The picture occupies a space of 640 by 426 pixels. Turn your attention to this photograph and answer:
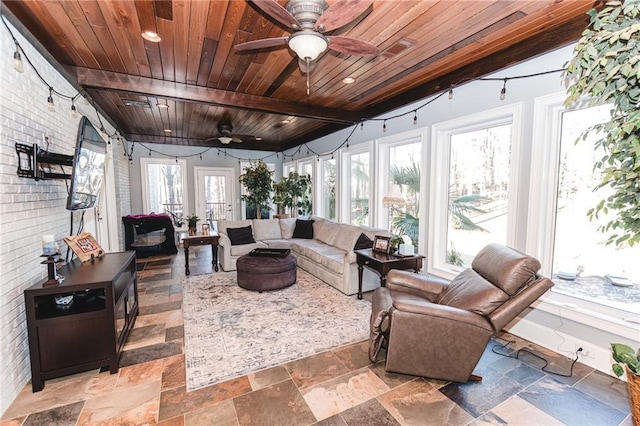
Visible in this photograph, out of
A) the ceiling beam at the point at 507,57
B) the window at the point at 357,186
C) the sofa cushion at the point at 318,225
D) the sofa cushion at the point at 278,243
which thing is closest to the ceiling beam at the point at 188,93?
the window at the point at 357,186

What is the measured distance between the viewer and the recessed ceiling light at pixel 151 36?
7.92 feet

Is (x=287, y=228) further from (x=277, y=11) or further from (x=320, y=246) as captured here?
(x=277, y=11)

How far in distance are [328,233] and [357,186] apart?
42.1 inches

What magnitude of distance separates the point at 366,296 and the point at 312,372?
1.77 m

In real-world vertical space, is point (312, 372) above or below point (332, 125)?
below

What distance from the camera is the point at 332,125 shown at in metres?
5.69

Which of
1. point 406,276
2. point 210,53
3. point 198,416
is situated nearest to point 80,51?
point 210,53

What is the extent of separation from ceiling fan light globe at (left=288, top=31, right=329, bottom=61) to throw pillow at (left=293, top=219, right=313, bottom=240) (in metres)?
4.07

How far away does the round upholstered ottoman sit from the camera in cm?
395

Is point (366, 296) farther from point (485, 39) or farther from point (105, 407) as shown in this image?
point (485, 39)

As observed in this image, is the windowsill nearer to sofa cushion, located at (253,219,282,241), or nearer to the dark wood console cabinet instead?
the dark wood console cabinet

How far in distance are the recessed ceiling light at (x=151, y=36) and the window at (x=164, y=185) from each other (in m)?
5.62

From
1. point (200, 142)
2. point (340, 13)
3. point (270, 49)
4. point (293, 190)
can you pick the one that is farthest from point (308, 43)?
point (200, 142)

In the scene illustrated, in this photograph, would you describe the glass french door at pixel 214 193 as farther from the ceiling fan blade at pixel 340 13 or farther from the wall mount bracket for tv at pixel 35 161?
the ceiling fan blade at pixel 340 13
